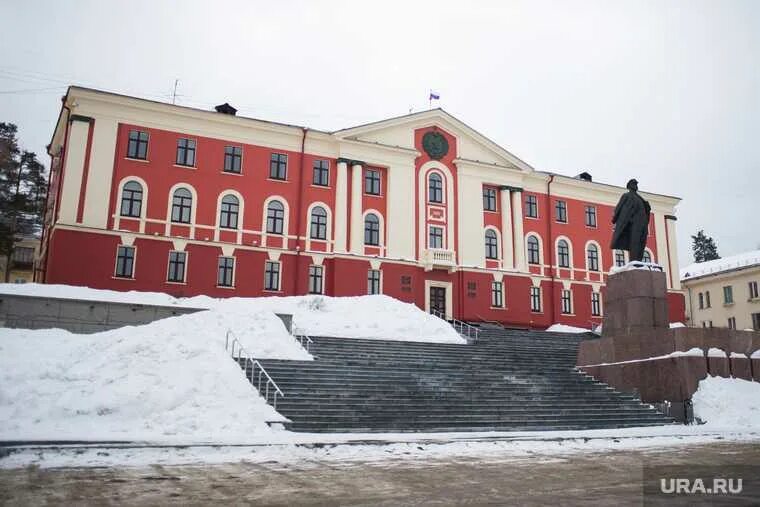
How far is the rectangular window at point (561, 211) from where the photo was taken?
Answer: 1635 inches

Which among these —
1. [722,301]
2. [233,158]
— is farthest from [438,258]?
[722,301]

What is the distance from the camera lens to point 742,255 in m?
58.5

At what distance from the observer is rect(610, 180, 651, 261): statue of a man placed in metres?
21.0

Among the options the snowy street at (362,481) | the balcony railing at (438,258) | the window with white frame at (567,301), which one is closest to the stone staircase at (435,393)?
the snowy street at (362,481)

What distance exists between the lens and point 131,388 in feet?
45.7

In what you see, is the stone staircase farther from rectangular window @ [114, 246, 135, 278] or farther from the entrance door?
rectangular window @ [114, 246, 135, 278]

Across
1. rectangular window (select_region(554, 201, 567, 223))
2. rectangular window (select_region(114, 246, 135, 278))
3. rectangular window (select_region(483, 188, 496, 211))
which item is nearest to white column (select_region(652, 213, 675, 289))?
rectangular window (select_region(554, 201, 567, 223))

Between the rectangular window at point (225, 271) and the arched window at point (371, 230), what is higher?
the arched window at point (371, 230)

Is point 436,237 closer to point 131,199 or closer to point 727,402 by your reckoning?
point 131,199

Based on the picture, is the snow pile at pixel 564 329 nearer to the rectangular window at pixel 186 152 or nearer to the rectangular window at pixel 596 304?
the rectangular window at pixel 596 304

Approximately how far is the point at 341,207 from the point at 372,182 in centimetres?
281

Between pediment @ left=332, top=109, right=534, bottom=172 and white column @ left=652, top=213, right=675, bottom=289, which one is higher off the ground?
pediment @ left=332, top=109, right=534, bottom=172

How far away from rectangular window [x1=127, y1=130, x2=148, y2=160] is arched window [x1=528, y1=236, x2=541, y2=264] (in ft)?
78.8

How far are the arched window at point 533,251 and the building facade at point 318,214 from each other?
11cm
